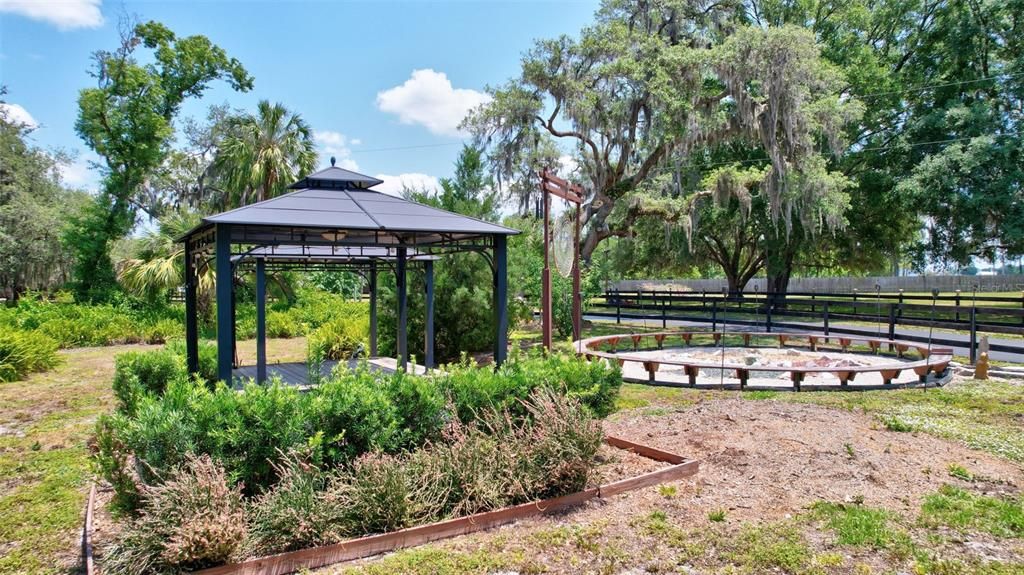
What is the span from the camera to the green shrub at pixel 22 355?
9625 millimetres

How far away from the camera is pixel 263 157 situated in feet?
61.3

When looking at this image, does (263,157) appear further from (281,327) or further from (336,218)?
(336,218)

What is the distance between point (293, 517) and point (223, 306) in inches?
94.5

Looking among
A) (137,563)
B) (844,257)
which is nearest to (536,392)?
(137,563)

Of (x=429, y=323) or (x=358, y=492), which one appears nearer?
(x=358, y=492)

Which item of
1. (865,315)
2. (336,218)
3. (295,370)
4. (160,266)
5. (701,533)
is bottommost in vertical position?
(701,533)

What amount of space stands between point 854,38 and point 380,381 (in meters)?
22.6

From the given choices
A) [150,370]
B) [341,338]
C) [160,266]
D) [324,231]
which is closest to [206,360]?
[150,370]

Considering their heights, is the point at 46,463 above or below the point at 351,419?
below

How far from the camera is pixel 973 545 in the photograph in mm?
3324

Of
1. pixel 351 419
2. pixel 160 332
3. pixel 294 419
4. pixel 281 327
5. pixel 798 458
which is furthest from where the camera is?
pixel 281 327

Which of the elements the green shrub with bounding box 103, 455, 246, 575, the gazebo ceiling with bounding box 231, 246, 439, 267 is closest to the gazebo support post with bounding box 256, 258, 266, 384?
the gazebo ceiling with bounding box 231, 246, 439, 267

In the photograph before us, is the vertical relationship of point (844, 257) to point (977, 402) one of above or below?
above

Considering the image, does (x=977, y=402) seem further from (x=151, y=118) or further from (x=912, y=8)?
(x=151, y=118)
